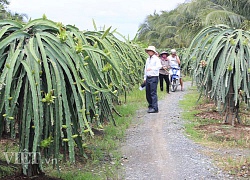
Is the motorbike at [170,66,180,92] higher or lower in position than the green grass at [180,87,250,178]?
higher

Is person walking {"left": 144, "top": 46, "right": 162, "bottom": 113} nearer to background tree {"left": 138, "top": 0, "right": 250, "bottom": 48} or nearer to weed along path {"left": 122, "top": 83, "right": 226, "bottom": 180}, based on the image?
weed along path {"left": 122, "top": 83, "right": 226, "bottom": 180}

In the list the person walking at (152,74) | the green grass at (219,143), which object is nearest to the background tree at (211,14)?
the person walking at (152,74)

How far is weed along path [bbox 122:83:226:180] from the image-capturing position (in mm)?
4848

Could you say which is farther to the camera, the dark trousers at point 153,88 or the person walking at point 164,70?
the person walking at point 164,70

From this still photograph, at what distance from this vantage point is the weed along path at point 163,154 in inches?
191

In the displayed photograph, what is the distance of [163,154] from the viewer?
564 cm

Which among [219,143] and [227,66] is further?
[227,66]

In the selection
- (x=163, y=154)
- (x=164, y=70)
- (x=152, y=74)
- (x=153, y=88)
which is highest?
(x=164, y=70)

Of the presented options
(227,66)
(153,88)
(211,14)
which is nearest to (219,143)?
(227,66)

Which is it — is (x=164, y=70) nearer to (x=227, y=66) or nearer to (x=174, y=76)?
(x=174, y=76)

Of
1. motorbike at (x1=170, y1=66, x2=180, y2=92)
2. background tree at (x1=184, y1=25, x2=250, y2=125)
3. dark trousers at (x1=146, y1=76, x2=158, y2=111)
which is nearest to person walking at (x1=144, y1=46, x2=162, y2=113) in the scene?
dark trousers at (x1=146, y1=76, x2=158, y2=111)

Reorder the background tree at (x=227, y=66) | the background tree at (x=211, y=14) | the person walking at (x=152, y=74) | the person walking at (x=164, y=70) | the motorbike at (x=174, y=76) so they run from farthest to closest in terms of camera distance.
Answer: the background tree at (x=211, y=14)
the motorbike at (x=174, y=76)
the person walking at (x=164, y=70)
the person walking at (x=152, y=74)
the background tree at (x=227, y=66)

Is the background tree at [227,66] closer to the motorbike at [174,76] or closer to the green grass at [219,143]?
the green grass at [219,143]

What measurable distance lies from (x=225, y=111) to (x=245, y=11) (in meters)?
13.2
